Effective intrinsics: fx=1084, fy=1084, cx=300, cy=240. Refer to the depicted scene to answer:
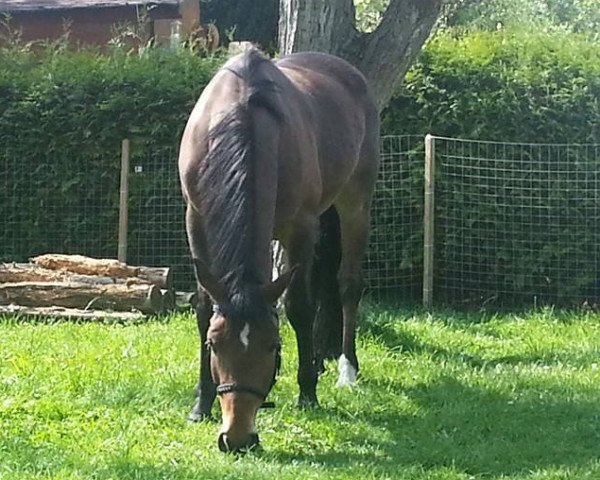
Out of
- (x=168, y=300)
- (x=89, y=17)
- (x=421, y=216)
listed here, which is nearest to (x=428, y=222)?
(x=421, y=216)

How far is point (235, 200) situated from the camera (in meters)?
4.89

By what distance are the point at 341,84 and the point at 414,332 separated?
233cm

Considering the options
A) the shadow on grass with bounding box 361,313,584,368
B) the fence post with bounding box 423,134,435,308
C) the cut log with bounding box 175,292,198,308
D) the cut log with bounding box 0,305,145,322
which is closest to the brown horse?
the shadow on grass with bounding box 361,313,584,368

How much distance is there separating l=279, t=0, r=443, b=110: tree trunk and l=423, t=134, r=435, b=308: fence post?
4.77ft

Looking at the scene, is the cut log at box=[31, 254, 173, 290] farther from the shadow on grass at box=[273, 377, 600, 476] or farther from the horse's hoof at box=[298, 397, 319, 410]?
Result: the horse's hoof at box=[298, 397, 319, 410]

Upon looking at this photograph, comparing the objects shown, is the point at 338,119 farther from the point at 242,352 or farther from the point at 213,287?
the point at 242,352

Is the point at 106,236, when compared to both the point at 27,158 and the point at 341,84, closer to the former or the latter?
the point at 27,158

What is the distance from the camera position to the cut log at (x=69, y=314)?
8.60m

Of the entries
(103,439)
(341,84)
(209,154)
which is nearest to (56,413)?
(103,439)

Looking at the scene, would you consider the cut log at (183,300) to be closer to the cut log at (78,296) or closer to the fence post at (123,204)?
the cut log at (78,296)

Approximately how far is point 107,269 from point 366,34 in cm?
291

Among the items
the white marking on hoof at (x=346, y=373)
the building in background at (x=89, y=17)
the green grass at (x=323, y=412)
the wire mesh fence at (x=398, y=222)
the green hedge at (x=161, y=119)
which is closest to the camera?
the green grass at (x=323, y=412)

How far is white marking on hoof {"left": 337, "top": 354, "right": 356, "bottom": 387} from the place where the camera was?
654 centimetres

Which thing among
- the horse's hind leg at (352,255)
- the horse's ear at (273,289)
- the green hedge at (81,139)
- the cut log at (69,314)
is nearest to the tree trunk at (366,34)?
the horse's hind leg at (352,255)
